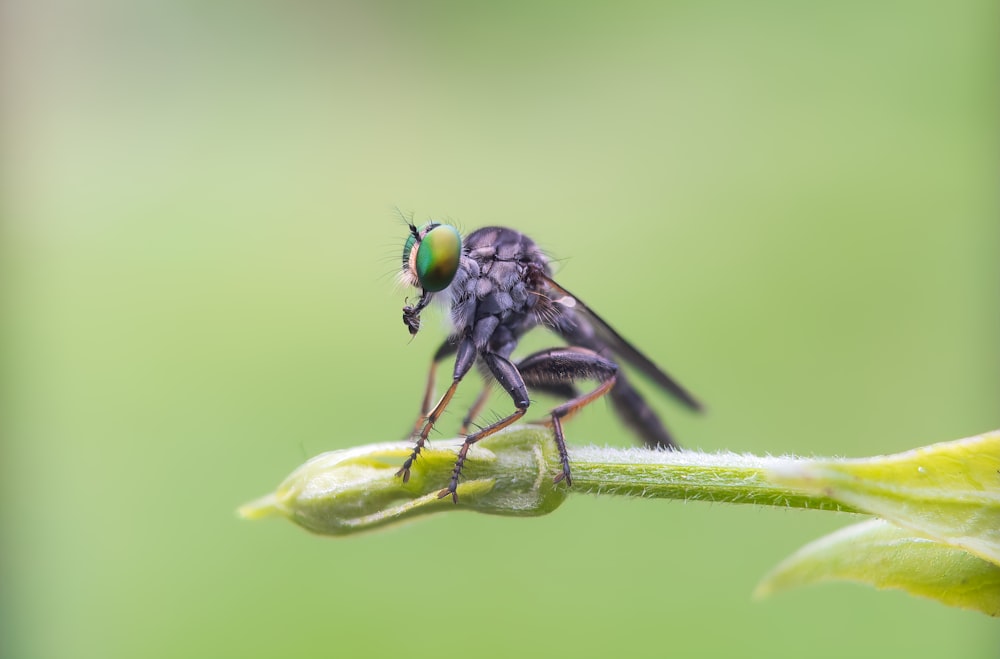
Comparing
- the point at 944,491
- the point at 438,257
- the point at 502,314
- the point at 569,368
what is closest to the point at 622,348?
the point at 569,368

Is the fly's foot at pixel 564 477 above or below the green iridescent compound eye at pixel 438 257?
below

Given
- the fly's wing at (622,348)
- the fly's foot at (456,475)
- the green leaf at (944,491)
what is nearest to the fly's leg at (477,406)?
the fly's wing at (622,348)

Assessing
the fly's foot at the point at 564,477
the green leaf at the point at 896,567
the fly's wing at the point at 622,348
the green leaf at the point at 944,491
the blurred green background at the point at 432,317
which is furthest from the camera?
the blurred green background at the point at 432,317

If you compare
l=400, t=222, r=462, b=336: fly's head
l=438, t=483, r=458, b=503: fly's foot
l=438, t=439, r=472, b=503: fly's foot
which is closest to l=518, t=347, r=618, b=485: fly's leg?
l=400, t=222, r=462, b=336: fly's head

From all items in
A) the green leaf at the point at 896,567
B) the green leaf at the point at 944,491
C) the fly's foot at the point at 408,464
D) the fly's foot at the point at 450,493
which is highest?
the fly's foot at the point at 408,464

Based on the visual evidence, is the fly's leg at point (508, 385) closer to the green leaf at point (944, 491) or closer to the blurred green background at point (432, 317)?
the blurred green background at point (432, 317)

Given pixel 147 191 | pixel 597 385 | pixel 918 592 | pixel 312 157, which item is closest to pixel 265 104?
pixel 312 157

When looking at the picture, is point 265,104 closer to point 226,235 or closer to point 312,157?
point 312,157
